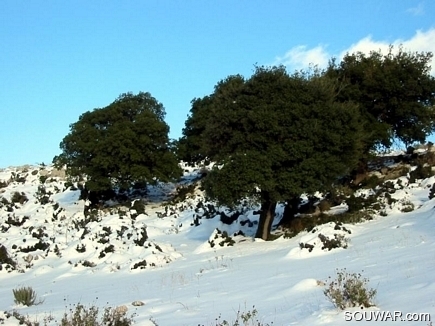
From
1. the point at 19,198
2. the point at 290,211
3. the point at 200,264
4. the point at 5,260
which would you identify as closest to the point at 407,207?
the point at 290,211

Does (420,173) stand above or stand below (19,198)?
below

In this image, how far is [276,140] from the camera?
18.8 meters

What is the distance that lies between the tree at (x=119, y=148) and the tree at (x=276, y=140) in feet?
38.9

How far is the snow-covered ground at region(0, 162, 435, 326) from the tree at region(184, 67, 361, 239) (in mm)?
2155

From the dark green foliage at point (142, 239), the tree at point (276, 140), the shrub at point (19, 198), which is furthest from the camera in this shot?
the shrub at point (19, 198)

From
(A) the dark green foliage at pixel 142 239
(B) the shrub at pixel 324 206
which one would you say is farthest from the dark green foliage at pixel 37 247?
(B) the shrub at pixel 324 206

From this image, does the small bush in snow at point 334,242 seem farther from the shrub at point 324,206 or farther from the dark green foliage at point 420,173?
the dark green foliage at point 420,173

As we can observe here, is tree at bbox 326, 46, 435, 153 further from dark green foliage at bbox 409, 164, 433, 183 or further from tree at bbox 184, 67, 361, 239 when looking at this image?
tree at bbox 184, 67, 361, 239

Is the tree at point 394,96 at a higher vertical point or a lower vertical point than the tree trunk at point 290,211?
higher

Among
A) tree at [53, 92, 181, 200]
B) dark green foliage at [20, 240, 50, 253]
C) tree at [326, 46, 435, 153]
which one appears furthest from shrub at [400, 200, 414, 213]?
tree at [53, 92, 181, 200]

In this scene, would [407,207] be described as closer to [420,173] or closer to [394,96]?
[420,173]

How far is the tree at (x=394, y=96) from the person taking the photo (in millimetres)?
27064

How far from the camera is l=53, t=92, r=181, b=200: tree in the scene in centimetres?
3036

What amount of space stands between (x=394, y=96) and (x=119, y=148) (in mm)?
16908
